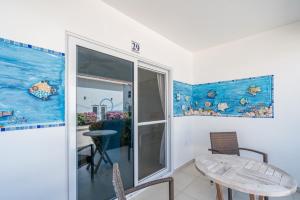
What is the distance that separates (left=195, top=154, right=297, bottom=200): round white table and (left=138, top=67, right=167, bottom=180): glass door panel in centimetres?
114

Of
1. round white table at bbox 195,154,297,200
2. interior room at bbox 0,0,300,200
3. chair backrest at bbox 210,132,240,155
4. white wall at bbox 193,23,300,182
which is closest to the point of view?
round white table at bbox 195,154,297,200

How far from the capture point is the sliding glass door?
2.60 m

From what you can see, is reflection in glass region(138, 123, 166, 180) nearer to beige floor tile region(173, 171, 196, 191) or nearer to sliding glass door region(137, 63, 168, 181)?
sliding glass door region(137, 63, 168, 181)

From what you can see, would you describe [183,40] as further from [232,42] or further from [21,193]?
[21,193]

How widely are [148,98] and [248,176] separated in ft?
6.05

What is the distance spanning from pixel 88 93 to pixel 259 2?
2574mm

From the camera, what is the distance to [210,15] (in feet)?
7.48

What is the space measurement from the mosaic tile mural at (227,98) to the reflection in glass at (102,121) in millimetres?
1332

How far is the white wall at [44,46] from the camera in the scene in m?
1.24

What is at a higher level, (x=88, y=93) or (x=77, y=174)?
(x=88, y=93)

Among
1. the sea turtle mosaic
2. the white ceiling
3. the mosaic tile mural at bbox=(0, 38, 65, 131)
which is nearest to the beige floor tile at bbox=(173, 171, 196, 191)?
the mosaic tile mural at bbox=(0, 38, 65, 131)

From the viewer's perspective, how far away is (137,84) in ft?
7.90

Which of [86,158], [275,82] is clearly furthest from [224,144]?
[86,158]

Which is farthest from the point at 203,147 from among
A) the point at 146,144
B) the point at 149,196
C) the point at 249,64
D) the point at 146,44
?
the point at 146,44
